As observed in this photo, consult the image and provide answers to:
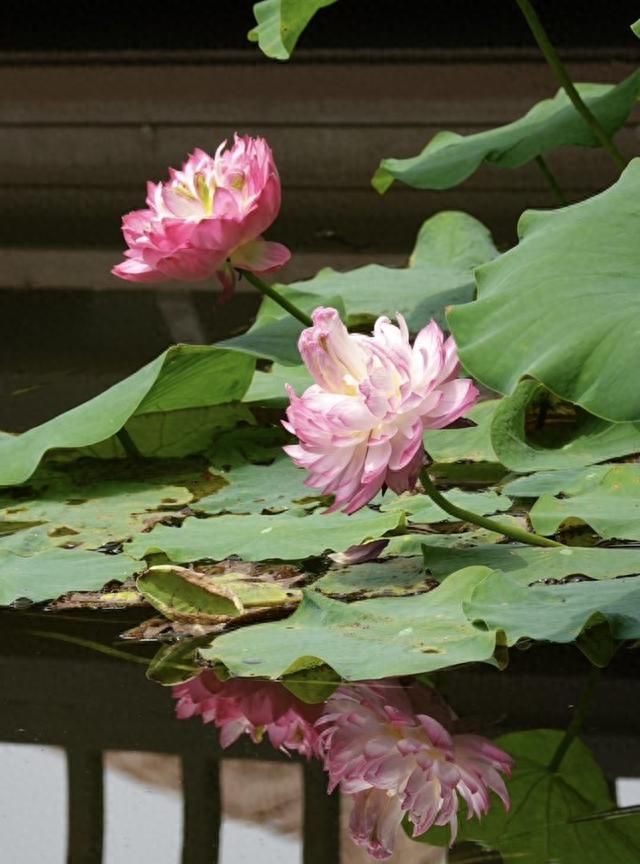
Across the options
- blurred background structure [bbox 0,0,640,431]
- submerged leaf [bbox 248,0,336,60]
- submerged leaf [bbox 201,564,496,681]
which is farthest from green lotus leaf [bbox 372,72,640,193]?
blurred background structure [bbox 0,0,640,431]

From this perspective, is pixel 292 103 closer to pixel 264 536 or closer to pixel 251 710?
pixel 264 536

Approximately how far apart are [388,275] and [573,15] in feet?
7.09

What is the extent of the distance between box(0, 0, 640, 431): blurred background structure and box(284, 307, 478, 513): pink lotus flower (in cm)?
221

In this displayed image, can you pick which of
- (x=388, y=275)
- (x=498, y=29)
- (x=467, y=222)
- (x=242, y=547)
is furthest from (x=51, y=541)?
(x=498, y=29)

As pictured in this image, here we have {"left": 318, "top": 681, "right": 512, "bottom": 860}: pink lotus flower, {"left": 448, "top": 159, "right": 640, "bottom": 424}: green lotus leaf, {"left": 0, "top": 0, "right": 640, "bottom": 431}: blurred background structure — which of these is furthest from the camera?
{"left": 0, "top": 0, "right": 640, "bottom": 431}: blurred background structure

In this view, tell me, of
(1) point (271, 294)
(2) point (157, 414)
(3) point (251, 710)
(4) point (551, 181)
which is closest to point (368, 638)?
(3) point (251, 710)

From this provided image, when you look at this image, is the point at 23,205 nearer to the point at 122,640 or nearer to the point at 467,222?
the point at 467,222

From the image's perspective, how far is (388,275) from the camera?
2.33m

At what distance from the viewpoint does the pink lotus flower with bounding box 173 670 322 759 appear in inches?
47.4

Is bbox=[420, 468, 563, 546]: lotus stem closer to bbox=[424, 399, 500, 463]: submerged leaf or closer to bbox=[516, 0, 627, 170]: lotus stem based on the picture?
bbox=[424, 399, 500, 463]: submerged leaf

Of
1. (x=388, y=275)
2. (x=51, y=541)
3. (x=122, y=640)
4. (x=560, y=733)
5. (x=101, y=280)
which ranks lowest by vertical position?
(x=560, y=733)

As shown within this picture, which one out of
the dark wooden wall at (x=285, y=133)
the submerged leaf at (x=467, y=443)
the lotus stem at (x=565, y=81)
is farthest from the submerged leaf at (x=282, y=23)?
the dark wooden wall at (x=285, y=133)

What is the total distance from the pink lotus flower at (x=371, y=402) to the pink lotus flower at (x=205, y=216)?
0.36m

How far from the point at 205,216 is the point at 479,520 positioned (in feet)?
1.46
